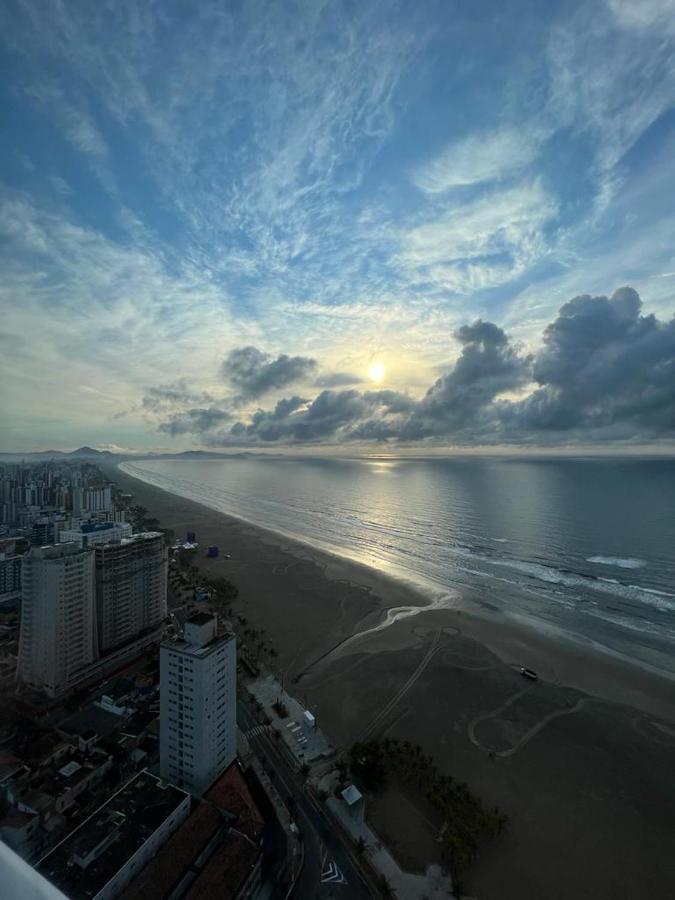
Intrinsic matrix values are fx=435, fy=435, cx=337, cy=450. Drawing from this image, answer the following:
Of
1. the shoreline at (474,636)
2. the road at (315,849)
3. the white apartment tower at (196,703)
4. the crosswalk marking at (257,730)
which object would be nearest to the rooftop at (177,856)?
the white apartment tower at (196,703)

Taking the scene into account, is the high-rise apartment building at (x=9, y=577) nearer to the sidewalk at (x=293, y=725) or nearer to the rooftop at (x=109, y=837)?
the sidewalk at (x=293, y=725)

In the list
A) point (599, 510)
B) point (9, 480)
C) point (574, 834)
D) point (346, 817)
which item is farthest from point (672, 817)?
point (9, 480)

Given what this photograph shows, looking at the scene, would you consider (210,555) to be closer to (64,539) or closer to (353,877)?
(64,539)

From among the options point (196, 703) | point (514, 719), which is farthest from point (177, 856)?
point (514, 719)

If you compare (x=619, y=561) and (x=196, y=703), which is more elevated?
(x=196, y=703)

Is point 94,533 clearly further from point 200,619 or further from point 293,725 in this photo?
point 200,619
